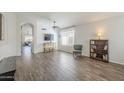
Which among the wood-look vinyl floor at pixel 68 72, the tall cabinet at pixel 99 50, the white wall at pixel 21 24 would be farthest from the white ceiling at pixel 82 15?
the wood-look vinyl floor at pixel 68 72

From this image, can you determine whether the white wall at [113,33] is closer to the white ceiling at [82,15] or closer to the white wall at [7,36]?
the white ceiling at [82,15]

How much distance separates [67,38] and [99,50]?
4.26m

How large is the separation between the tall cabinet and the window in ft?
8.72

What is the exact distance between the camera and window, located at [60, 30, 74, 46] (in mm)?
9866

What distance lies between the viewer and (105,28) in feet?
21.0

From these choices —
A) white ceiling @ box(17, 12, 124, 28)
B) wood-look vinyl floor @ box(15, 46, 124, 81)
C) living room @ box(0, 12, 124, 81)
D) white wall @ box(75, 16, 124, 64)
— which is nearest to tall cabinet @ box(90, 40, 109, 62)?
living room @ box(0, 12, 124, 81)

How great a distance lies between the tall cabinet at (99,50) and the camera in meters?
6.32

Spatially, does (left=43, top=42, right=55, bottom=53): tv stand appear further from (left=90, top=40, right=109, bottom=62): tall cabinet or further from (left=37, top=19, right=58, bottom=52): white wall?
(left=90, top=40, right=109, bottom=62): tall cabinet

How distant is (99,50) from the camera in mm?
6672

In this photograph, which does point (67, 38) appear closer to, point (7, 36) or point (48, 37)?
point (48, 37)

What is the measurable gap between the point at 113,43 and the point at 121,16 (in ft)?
4.09
